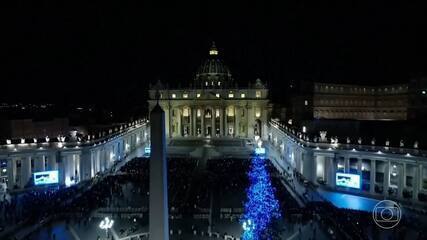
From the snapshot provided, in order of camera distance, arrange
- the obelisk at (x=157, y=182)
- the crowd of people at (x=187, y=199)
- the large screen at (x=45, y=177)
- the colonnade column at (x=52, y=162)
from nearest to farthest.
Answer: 1. the obelisk at (x=157, y=182)
2. the crowd of people at (x=187, y=199)
3. the large screen at (x=45, y=177)
4. the colonnade column at (x=52, y=162)

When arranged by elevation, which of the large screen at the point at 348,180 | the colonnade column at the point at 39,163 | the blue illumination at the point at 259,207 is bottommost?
the blue illumination at the point at 259,207

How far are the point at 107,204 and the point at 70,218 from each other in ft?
16.8

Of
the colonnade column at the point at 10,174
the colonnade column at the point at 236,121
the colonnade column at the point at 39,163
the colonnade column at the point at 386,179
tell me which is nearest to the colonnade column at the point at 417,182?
the colonnade column at the point at 386,179

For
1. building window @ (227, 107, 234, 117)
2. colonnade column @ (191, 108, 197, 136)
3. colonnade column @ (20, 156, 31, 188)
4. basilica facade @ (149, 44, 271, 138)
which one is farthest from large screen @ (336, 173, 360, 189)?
colonnade column @ (191, 108, 197, 136)

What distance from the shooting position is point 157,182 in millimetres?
19125

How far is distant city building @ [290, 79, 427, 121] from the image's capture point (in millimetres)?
90438

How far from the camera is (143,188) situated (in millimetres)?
47688

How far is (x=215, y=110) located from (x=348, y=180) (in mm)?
64607

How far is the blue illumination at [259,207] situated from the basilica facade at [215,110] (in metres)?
50.7

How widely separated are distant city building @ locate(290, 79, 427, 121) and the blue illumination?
38.0 metres

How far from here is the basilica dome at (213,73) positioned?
118644 mm

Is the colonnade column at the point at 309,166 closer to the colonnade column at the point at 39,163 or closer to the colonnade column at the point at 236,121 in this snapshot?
the colonnade column at the point at 39,163

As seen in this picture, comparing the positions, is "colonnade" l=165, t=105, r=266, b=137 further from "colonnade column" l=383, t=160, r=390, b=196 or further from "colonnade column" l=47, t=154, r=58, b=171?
"colonnade column" l=383, t=160, r=390, b=196

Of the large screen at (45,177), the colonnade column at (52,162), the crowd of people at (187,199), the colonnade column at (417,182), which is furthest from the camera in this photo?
the colonnade column at (52,162)
